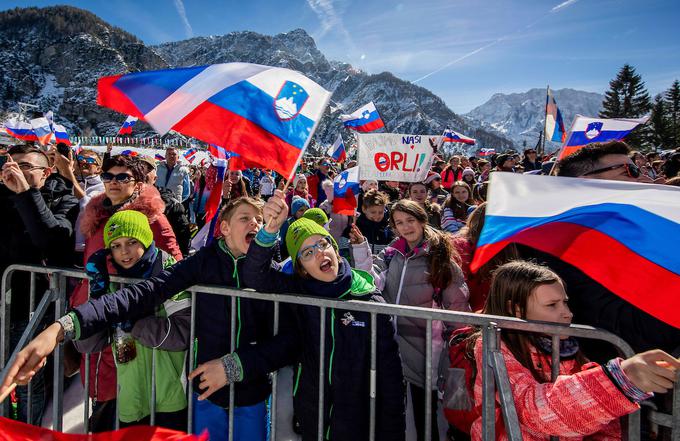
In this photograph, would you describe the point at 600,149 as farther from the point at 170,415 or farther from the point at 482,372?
the point at 170,415

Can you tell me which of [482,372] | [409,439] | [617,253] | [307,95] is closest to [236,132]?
[307,95]

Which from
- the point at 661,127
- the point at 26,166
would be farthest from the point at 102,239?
the point at 661,127

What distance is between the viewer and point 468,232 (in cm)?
321

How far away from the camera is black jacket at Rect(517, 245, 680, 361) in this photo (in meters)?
1.62

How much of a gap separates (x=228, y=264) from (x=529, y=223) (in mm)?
1623

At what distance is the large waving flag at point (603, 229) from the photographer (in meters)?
1.58

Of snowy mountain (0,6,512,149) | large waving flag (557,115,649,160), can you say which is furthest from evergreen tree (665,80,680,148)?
snowy mountain (0,6,512,149)

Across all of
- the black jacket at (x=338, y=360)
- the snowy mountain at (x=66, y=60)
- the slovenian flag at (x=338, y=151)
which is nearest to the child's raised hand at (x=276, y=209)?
the black jacket at (x=338, y=360)

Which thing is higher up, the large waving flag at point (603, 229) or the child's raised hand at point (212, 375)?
the large waving flag at point (603, 229)

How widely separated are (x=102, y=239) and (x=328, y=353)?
70.4 inches

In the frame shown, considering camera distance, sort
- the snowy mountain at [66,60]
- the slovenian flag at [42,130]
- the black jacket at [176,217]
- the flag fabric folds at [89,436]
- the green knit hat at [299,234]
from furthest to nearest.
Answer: the snowy mountain at [66,60]
the slovenian flag at [42,130]
the black jacket at [176,217]
the green knit hat at [299,234]
the flag fabric folds at [89,436]

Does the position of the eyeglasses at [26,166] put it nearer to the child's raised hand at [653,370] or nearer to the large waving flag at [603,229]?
the large waving flag at [603,229]

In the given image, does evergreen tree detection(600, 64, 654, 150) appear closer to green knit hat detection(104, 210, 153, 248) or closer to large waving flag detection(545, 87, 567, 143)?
large waving flag detection(545, 87, 567, 143)

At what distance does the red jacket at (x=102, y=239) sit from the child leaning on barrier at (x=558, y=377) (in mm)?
2137
